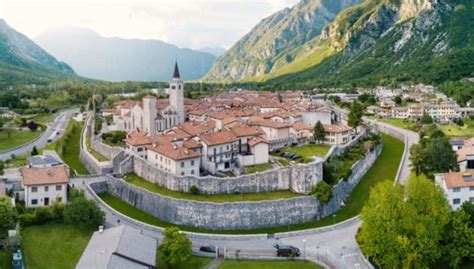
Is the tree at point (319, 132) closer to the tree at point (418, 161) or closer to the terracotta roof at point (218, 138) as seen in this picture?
the tree at point (418, 161)

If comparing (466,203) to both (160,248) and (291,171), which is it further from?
(160,248)

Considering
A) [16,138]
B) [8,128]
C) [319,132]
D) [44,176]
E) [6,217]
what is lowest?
[6,217]

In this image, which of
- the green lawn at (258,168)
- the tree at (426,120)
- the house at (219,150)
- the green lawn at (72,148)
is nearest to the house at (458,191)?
the green lawn at (258,168)

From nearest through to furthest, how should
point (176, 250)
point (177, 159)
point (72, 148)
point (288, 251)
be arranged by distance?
point (176, 250), point (288, 251), point (177, 159), point (72, 148)

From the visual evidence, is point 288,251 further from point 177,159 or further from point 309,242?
point 177,159

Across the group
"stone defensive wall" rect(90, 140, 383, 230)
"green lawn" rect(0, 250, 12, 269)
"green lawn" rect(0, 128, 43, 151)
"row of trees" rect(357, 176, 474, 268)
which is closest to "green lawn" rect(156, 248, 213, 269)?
"stone defensive wall" rect(90, 140, 383, 230)

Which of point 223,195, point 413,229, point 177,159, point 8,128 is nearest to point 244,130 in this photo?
point 177,159
